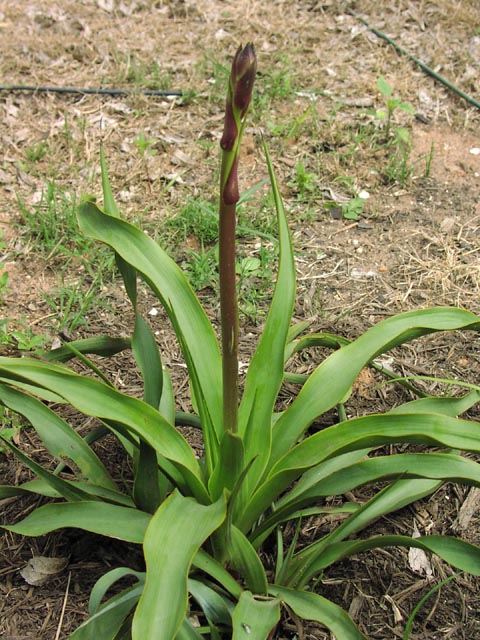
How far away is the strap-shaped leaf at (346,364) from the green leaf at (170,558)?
1.10 feet

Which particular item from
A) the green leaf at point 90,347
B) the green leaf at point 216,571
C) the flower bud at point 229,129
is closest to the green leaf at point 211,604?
the green leaf at point 216,571

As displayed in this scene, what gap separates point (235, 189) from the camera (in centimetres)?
127

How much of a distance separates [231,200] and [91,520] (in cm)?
90

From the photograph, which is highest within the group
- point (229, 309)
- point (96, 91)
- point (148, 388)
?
point (229, 309)

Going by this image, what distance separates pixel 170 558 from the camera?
1446 millimetres

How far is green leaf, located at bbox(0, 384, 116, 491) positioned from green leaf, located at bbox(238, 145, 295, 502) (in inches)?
17.1

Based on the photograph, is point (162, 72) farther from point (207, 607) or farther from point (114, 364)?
point (207, 607)

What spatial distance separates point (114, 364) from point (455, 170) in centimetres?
204

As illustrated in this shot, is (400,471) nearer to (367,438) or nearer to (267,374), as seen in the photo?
(367,438)

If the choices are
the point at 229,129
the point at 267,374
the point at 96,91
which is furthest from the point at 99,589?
the point at 96,91

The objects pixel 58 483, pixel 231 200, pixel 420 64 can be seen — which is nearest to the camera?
pixel 231 200

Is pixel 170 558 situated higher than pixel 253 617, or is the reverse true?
pixel 170 558

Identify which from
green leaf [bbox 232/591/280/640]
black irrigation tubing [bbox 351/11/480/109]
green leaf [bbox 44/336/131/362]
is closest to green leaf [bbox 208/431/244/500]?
green leaf [bbox 232/591/280/640]

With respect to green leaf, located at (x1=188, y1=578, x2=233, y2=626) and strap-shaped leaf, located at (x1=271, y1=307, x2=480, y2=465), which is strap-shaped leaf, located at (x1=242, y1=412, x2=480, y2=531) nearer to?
strap-shaped leaf, located at (x1=271, y1=307, x2=480, y2=465)
